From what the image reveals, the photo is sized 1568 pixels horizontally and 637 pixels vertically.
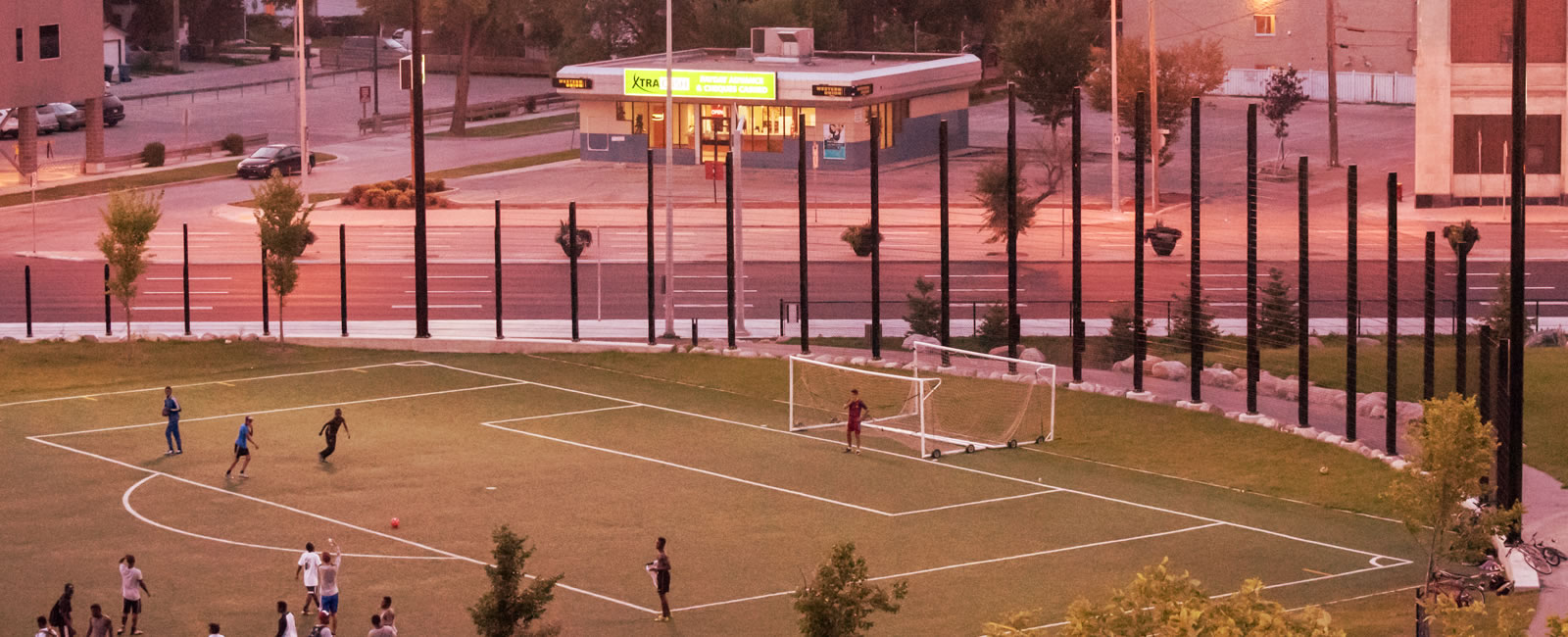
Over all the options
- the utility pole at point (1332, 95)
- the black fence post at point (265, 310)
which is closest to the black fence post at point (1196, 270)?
the black fence post at point (265, 310)

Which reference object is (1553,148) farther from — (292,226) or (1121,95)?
(292,226)

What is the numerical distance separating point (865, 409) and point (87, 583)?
16990mm

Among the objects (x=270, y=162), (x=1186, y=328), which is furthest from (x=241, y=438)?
(x=270, y=162)

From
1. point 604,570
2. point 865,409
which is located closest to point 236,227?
point 865,409

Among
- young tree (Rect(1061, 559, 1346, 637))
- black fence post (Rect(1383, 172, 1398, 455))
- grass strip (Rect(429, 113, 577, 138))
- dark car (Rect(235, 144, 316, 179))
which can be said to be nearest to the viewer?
young tree (Rect(1061, 559, 1346, 637))

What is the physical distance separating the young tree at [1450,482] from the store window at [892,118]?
202ft

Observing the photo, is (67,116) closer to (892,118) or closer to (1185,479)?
(892,118)

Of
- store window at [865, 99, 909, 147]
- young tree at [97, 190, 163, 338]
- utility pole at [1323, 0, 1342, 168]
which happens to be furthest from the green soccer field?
utility pole at [1323, 0, 1342, 168]

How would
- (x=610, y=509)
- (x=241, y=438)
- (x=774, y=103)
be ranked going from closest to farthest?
1. (x=610, y=509)
2. (x=241, y=438)
3. (x=774, y=103)

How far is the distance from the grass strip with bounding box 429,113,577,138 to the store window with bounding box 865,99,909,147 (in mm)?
22339

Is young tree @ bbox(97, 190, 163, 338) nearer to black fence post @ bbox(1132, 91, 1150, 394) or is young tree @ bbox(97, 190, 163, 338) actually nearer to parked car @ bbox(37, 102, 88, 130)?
black fence post @ bbox(1132, 91, 1150, 394)

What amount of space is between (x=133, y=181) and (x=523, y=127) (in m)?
27.8

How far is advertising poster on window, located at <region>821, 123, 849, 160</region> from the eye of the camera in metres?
88.2

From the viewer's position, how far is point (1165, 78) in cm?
8612
